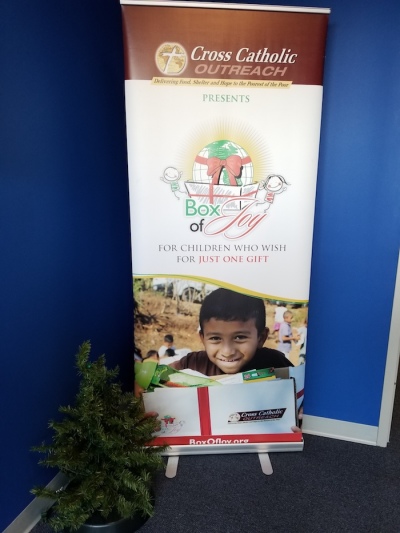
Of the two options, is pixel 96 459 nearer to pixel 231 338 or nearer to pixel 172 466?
pixel 172 466

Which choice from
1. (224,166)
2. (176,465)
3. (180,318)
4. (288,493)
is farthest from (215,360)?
(224,166)

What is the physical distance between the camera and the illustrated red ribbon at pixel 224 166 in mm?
1834

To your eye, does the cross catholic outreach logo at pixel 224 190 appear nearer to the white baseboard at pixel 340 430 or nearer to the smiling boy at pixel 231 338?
the smiling boy at pixel 231 338

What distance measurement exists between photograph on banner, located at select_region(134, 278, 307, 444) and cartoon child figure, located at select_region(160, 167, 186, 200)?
410mm

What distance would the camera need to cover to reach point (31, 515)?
1.69 metres

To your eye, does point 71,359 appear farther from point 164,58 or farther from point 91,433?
point 164,58

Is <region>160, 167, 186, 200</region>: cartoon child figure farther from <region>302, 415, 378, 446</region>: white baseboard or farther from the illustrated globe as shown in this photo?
<region>302, 415, 378, 446</region>: white baseboard

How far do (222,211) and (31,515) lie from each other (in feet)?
4.88

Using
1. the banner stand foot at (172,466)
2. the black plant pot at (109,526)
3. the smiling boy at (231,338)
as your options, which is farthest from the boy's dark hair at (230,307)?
the black plant pot at (109,526)

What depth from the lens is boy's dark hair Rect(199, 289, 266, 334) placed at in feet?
6.40

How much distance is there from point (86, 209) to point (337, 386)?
160 centimetres

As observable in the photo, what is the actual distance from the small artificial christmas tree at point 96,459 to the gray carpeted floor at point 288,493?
0.22 m

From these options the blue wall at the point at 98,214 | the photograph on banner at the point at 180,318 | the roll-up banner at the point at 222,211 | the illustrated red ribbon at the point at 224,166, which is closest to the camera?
the blue wall at the point at 98,214

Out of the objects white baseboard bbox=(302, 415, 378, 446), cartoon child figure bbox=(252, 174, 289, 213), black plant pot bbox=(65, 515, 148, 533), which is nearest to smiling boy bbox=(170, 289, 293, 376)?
cartoon child figure bbox=(252, 174, 289, 213)
